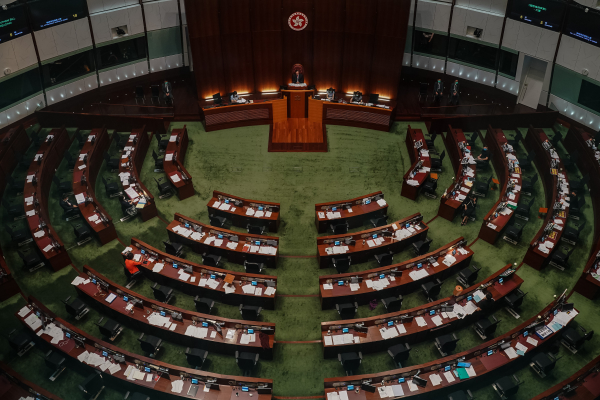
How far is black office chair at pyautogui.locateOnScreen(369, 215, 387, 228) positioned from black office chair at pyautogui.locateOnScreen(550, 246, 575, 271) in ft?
14.2

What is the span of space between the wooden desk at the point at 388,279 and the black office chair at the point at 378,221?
78.5 inches

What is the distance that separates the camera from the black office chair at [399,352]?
10.1m

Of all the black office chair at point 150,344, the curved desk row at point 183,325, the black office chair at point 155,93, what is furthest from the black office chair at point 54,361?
the black office chair at point 155,93

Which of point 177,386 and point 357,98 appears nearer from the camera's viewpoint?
point 177,386

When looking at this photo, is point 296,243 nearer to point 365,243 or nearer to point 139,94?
point 365,243

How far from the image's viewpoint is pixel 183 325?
34.8 feet

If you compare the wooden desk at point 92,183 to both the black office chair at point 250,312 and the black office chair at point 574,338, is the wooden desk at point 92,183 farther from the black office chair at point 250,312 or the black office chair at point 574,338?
the black office chair at point 574,338

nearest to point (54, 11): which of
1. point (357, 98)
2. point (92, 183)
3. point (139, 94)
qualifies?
point (139, 94)

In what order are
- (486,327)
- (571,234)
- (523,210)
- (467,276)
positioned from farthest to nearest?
(523,210) → (571,234) → (467,276) → (486,327)

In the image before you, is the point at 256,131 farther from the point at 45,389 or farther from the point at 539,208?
the point at 45,389

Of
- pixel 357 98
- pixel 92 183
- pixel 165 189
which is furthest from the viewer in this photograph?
pixel 357 98

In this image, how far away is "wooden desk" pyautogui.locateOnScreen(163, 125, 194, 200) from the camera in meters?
14.6

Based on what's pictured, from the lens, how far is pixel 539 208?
1416 cm

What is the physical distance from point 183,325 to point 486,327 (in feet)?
21.4
